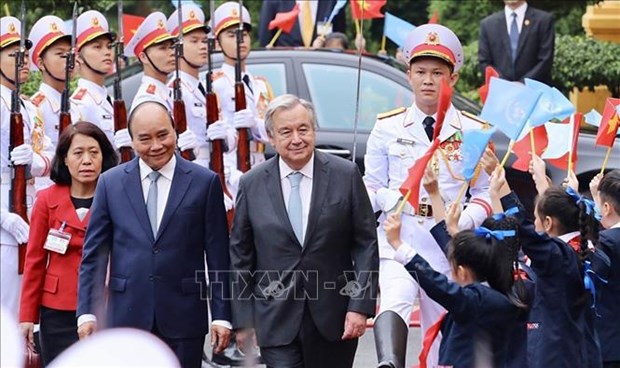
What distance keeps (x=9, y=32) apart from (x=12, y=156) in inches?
47.4

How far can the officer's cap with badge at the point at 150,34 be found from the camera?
9.12m

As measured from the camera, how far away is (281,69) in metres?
10.6

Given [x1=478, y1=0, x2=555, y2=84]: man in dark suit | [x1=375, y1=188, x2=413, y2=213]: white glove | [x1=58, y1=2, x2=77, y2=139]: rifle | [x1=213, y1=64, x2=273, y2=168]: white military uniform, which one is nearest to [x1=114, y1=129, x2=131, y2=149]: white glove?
[x1=58, y1=2, x2=77, y2=139]: rifle

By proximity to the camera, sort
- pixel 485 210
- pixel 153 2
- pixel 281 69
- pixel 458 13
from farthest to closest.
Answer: pixel 153 2
pixel 458 13
pixel 281 69
pixel 485 210

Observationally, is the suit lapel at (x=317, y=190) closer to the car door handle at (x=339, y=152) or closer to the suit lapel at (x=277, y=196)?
the suit lapel at (x=277, y=196)

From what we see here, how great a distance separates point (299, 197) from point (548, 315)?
1156mm

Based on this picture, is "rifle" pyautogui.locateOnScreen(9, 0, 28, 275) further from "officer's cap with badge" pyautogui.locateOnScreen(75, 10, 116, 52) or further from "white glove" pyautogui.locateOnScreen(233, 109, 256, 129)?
"white glove" pyautogui.locateOnScreen(233, 109, 256, 129)

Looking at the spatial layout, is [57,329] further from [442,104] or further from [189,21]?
[189,21]

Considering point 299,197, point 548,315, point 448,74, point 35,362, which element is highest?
point 448,74

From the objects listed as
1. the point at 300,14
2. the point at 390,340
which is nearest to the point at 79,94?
the point at 390,340

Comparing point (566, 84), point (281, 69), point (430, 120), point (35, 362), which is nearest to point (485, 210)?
point (430, 120)

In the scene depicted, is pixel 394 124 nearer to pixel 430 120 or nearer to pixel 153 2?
pixel 430 120

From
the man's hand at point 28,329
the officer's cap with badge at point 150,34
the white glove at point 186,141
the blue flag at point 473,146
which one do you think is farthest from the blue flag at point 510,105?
the officer's cap with badge at point 150,34

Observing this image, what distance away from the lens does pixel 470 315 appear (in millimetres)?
5156
